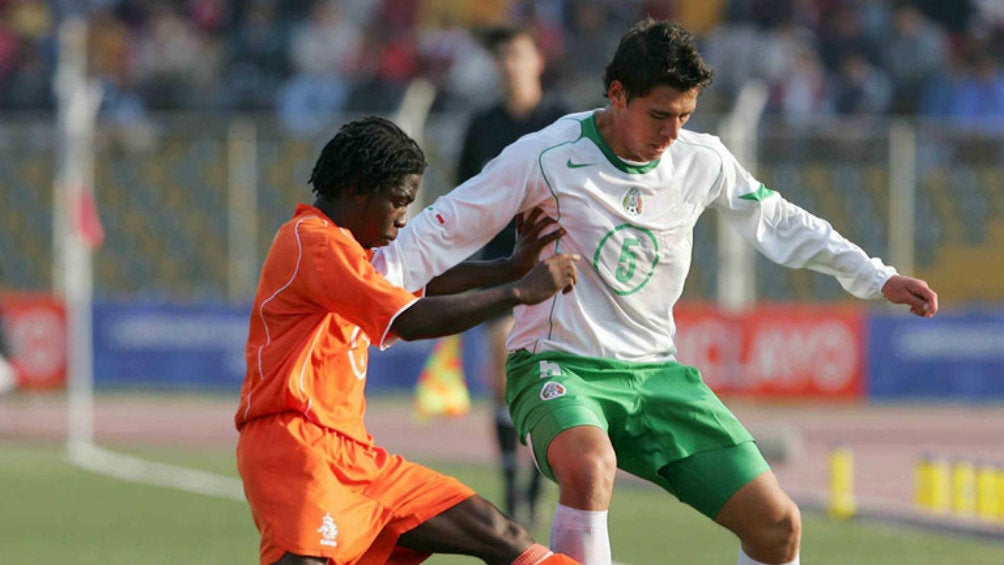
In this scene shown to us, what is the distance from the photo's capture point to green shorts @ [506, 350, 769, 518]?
6.04 metres

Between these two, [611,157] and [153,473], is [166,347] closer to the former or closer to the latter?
[153,473]

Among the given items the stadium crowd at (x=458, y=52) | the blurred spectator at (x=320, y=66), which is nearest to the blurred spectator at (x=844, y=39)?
the stadium crowd at (x=458, y=52)

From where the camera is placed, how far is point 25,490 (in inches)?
473

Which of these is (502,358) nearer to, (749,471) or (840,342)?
(749,471)

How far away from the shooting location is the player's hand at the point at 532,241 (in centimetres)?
614

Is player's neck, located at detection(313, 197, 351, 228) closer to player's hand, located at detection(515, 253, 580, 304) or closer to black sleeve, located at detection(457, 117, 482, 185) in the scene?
player's hand, located at detection(515, 253, 580, 304)

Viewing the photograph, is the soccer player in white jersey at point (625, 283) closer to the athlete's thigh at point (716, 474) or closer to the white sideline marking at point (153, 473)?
the athlete's thigh at point (716, 474)

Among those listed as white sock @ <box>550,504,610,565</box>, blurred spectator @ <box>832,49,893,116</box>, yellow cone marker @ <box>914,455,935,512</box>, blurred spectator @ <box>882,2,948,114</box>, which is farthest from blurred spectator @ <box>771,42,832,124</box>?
white sock @ <box>550,504,610,565</box>

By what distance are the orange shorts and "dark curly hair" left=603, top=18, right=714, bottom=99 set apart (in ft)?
4.38

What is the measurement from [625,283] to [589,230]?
20 centimetres

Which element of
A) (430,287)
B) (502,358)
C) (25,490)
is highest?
(430,287)

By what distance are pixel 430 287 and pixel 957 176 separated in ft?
38.0

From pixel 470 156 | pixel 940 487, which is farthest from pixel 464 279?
pixel 940 487

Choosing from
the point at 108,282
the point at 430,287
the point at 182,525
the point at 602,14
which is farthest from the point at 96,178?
the point at 430,287
